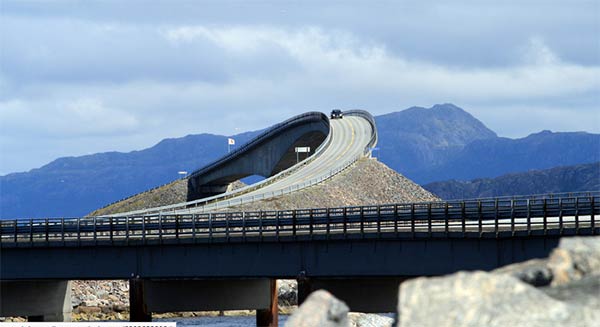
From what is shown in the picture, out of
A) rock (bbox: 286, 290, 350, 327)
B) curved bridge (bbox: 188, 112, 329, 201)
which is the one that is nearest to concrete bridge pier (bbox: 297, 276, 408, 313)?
rock (bbox: 286, 290, 350, 327)

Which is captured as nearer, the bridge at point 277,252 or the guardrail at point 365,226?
the guardrail at point 365,226

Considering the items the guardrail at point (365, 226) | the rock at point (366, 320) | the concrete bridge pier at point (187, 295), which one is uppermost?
the guardrail at point (365, 226)

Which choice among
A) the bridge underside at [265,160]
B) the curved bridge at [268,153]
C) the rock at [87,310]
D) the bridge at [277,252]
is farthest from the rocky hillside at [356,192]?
the bridge at [277,252]

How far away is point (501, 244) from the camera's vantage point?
53.3 metres

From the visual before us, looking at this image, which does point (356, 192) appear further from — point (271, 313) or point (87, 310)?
point (271, 313)

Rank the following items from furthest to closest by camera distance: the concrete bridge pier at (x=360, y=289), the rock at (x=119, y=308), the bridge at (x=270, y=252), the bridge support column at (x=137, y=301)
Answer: the rock at (x=119, y=308) → the bridge support column at (x=137, y=301) → the concrete bridge pier at (x=360, y=289) → the bridge at (x=270, y=252)

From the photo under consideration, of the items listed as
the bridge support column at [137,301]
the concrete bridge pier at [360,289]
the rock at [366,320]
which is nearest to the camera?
the concrete bridge pier at [360,289]

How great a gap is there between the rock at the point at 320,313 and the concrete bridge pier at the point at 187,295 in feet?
152

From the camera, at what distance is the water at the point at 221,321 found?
88312 mm

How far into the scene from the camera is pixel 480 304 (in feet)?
49.2

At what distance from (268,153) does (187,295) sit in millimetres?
114616

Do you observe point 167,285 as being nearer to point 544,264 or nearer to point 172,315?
point 172,315

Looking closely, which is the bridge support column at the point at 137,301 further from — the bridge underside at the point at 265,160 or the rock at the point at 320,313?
the bridge underside at the point at 265,160

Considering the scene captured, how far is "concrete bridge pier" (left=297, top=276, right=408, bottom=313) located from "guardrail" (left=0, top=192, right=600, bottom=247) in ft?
6.90
